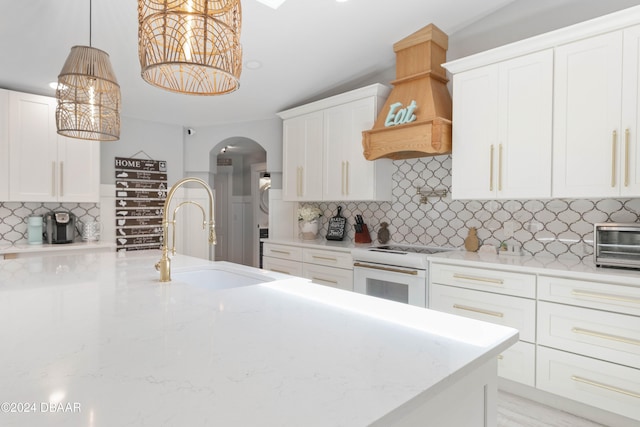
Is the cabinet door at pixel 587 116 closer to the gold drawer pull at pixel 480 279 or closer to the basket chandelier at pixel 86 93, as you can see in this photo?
the gold drawer pull at pixel 480 279

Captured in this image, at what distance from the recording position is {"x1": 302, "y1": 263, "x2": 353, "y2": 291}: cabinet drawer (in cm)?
341

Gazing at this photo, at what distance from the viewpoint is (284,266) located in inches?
160

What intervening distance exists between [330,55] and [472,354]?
319 centimetres

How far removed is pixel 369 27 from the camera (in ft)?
10.3

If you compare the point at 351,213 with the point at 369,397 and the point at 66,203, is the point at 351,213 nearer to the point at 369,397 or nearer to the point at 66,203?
the point at 66,203

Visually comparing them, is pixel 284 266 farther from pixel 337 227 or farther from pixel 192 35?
pixel 192 35

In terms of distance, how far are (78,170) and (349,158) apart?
271 centimetres

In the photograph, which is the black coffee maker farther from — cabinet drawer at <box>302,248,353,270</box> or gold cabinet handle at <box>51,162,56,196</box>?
cabinet drawer at <box>302,248,353,270</box>

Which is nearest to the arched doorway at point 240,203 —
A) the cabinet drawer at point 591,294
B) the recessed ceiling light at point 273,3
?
the recessed ceiling light at point 273,3

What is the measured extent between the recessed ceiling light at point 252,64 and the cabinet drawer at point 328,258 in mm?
1829

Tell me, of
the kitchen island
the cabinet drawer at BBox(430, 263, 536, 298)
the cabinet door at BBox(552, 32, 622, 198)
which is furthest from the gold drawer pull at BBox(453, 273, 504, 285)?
the kitchen island

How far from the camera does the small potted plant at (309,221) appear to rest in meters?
4.24

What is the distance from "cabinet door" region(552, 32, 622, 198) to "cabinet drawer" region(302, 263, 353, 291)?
1.75m

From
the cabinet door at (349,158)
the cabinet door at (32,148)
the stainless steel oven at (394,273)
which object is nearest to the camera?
the stainless steel oven at (394,273)
